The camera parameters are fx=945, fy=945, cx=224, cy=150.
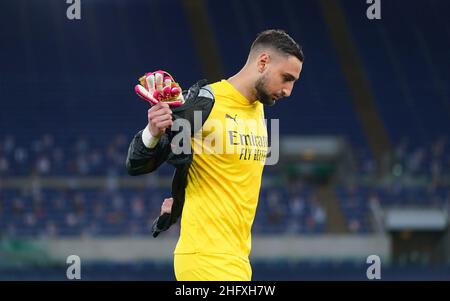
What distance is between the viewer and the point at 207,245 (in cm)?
503

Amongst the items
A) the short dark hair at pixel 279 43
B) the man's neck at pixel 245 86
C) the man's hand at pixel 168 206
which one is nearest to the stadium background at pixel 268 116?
the man's hand at pixel 168 206

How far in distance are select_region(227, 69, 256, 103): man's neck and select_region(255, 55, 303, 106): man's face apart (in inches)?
4.1

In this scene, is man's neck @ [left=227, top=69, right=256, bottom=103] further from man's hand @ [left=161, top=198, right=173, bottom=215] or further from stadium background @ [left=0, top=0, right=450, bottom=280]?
stadium background @ [left=0, top=0, right=450, bottom=280]

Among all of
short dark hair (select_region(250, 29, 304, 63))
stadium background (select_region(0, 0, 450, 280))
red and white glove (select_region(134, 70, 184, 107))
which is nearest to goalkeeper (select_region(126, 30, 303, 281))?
short dark hair (select_region(250, 29, 304, 63))

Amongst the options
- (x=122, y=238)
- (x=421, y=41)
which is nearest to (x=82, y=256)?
(x=122, y=238)

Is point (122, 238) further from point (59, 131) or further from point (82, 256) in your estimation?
point (59, 131)

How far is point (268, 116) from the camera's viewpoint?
1110 inches

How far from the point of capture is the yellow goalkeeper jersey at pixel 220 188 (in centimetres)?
504

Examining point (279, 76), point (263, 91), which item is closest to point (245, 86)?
point (263, 91)

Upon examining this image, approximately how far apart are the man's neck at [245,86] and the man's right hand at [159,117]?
0.67 meters

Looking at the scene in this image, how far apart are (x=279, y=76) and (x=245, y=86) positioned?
0.79ft

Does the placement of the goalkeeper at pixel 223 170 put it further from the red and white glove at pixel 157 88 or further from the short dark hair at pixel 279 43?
the red and white glove at pixel 157 88

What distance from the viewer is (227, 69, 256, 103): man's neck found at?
17.1 feet

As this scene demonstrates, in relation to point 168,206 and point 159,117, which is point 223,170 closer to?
point 168,206
